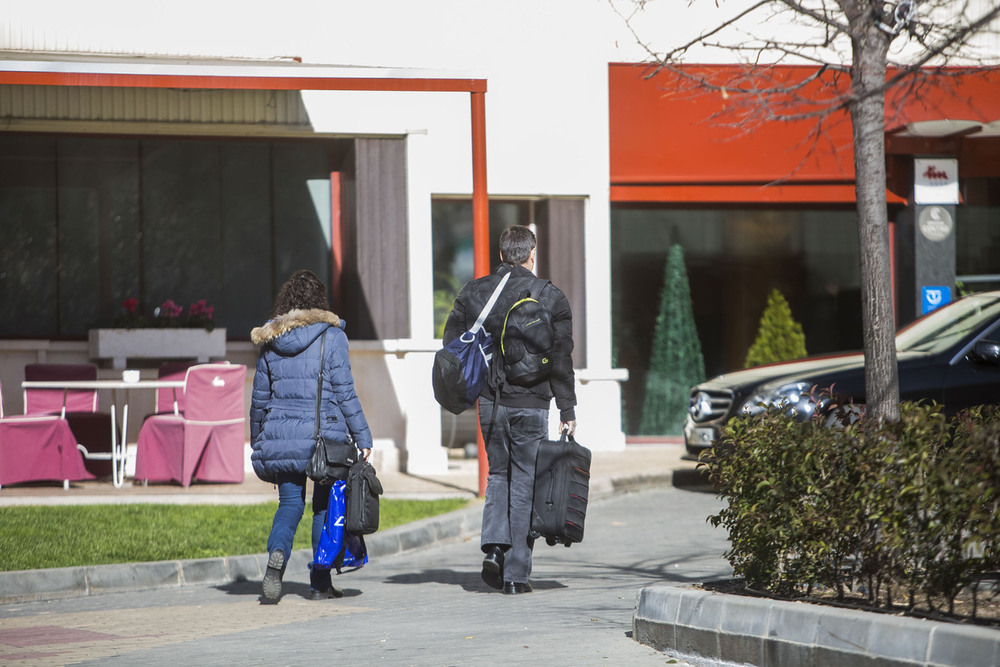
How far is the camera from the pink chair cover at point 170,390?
11945 mm

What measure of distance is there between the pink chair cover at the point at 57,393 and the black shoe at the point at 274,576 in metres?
5.19

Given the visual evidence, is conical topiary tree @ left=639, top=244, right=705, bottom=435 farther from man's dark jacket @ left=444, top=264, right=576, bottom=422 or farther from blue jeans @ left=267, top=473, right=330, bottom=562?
blue jeans @ left=267, top=473, right=330, bottom=562

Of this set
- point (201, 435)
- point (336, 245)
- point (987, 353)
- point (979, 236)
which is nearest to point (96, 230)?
point (336, 245)

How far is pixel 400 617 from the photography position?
6422 mm

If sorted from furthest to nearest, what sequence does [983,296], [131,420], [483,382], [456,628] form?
1. [131,420]
2. [983,296]
3. [483,382]
4. [456,628]

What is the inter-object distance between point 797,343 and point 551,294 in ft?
28.5

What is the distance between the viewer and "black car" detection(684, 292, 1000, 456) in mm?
9891

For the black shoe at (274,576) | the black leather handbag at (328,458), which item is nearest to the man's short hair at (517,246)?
the black leather handbag at (328,458)

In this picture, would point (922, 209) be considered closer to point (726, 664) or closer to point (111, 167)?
point (111, 167)

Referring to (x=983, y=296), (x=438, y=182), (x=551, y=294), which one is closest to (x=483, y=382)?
(x=551, y=294)

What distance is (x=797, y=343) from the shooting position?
15.1 metres

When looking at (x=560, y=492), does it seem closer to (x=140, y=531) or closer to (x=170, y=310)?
(x=140, y=531)

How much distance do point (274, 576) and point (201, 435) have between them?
4.50m

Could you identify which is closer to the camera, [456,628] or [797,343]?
[456,628]
